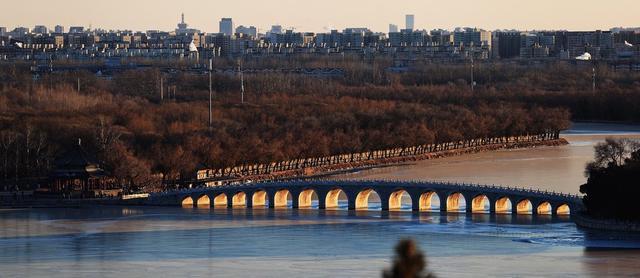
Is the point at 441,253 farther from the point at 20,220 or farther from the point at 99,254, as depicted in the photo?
the point at 20,220

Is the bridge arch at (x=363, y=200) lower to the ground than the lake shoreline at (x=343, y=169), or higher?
higher

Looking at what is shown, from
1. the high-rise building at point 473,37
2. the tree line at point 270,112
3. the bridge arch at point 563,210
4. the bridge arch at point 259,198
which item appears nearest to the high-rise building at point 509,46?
the high-rise building at point 473,37

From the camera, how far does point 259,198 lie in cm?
4275

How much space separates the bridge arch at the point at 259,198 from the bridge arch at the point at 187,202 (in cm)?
135

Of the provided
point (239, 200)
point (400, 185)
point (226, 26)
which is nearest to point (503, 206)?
point (400, 185)

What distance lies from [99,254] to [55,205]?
9.14m

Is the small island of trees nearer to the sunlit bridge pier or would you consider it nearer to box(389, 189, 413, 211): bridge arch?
the sunlit bridge pier

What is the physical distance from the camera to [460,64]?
10531cm

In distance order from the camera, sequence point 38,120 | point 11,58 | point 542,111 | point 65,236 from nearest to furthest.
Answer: point 65,236
point 38,120
point 542,111
point 11,58

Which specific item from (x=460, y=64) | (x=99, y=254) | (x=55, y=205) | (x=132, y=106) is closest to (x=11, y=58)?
(x=460, y=64)

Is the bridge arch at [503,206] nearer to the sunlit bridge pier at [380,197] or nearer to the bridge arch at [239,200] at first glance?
the sunlit bridge pier at [380,197]

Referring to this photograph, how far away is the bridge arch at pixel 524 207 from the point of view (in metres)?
39.6

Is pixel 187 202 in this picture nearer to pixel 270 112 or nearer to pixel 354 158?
pixel 354 158

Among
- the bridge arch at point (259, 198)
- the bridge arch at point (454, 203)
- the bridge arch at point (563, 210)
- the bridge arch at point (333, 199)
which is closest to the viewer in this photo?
the bridge arch at point (563, 210)
